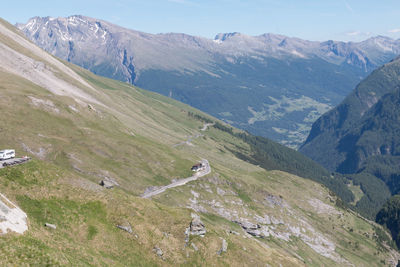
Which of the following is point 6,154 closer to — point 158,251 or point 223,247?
point 158,251

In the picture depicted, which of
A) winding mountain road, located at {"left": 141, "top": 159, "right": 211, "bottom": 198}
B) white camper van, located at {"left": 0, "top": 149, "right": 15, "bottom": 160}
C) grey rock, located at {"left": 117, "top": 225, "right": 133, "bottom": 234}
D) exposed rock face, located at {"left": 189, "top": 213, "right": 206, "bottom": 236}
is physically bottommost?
winding mountain road, located at {"left": 141, "top": 159, "right": 211, "bottom": 198}

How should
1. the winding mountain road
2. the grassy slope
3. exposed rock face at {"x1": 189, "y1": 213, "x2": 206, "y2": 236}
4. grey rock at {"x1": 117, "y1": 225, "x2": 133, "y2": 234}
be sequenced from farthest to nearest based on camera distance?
the winding mountain road, exposed rock face at {"x1": 189, "y1": 213, "x2": 206, "y2": 236}, grey rock at {"x1": 117, "y1": 225, "x2": 133, "y2": 234}, the grassy slope

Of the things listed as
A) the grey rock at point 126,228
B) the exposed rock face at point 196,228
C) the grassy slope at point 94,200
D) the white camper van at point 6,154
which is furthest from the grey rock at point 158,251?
the white camper van at point 6,154

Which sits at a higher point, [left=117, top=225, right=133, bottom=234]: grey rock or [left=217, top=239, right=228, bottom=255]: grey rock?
[left=117, top=225, right=133, bottom=234]: grey rock

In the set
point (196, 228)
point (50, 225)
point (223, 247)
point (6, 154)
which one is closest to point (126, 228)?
point (50, 225)

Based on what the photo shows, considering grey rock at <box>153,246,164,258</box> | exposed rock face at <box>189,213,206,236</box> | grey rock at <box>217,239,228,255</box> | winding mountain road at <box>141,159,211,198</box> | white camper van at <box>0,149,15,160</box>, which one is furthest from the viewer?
winding mountain road at <box>141,159,211,198</box>

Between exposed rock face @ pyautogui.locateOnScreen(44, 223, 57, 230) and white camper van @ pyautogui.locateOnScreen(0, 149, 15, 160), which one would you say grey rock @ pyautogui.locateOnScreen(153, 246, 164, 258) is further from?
white camper van @ pyautogui.locateOnScreen(0, 149, 15, 160)

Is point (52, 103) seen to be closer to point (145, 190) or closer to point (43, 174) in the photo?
point (145, 190)

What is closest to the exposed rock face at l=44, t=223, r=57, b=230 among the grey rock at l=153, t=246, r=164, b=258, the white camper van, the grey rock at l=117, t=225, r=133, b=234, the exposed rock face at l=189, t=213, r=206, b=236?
the grey rock at l=117, t=225, r=133, b=234

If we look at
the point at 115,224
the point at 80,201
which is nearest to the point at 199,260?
the point at 115,224

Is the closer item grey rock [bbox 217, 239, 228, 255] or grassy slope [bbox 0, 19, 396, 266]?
grassy slope [bbox 0, 19, 396, 266]

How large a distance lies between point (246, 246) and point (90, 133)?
311 ft

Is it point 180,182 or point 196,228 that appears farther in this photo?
point 180,182

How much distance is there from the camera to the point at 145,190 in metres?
139
